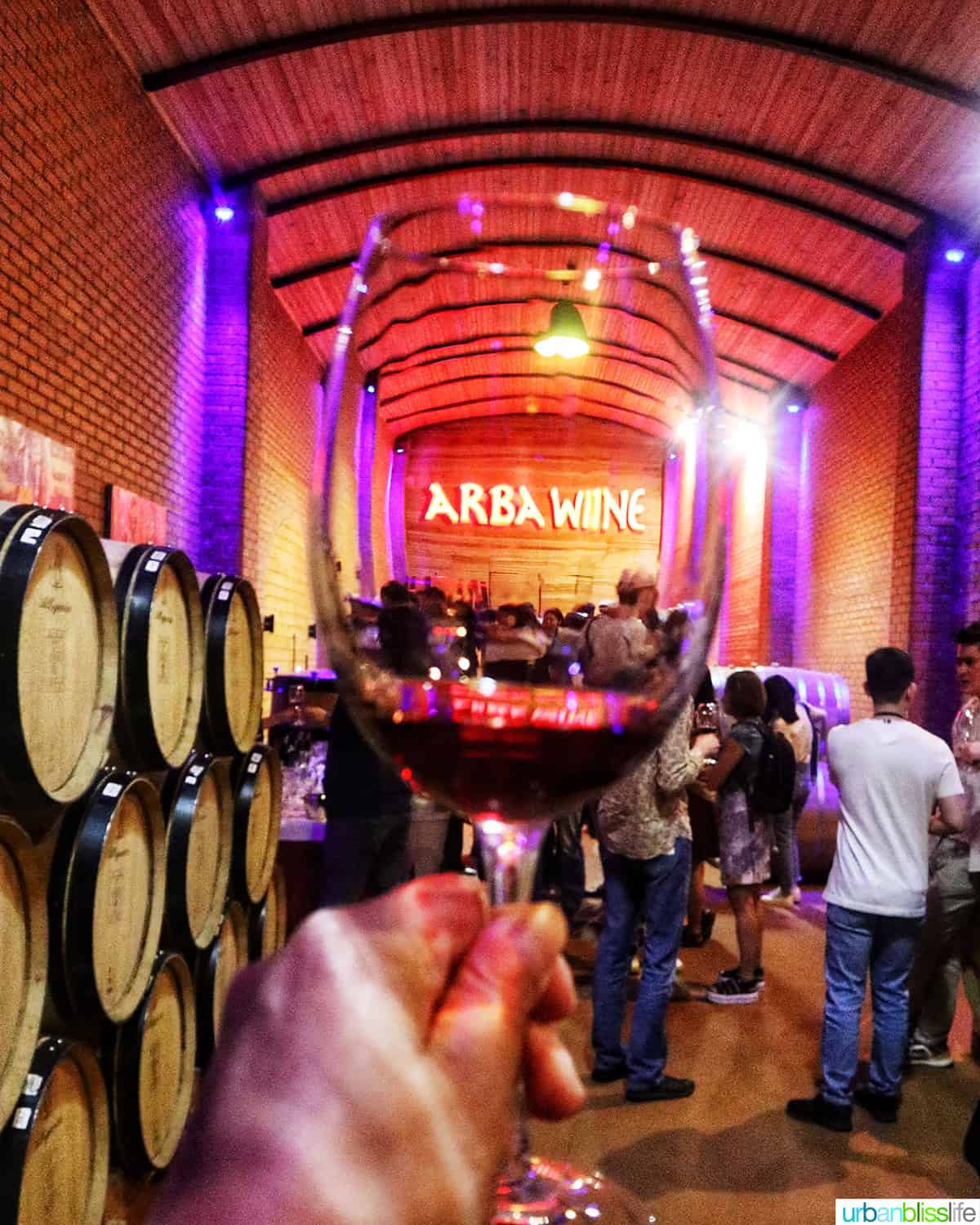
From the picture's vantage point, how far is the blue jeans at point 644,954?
3816 millimetres

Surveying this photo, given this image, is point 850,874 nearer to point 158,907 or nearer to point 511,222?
point 158,907

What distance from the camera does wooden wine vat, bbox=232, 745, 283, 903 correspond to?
11.5 ft

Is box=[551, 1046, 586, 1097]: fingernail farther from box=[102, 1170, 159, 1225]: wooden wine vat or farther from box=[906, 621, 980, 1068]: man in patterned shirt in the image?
box=[906, 621, 980, 1068]: man in patterned shirt

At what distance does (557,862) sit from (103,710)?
4.39m

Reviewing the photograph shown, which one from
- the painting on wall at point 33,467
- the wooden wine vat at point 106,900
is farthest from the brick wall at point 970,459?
the wooden wine vat at point 106,900

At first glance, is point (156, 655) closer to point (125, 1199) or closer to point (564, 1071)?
point (125, 1199)

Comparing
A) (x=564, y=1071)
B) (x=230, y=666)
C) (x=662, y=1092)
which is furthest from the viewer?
(x=662, y=1092)

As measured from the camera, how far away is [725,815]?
201 inches

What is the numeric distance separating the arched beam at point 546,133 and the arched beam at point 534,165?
23 centimetres

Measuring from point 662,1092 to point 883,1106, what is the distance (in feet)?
2.69

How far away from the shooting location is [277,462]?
9.08 meters

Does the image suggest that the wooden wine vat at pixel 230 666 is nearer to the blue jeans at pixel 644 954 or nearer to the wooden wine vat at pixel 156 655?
the wooden wine vat at pixel 156 655

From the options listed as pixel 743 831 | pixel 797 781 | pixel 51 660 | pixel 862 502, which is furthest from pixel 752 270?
pixel 51 660

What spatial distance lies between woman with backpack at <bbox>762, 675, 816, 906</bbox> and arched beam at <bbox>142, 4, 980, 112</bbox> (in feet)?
12.2
